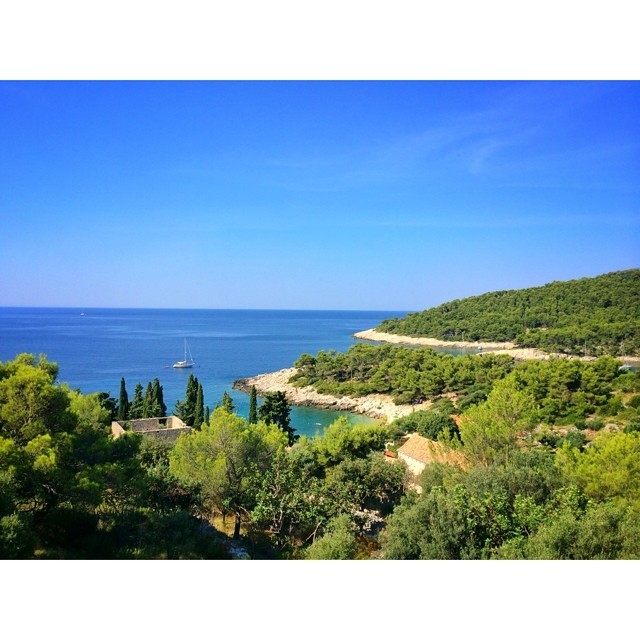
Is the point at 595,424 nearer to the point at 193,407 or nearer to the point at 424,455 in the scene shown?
the point at 424,455

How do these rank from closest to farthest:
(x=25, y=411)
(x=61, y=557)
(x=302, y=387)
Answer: (x=61, y=557)
(x=25, y=411)
(x=302, y=387)

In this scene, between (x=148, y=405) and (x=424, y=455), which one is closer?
(x=424, y=455)

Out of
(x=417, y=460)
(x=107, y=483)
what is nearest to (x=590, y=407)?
(x=417, y=460)

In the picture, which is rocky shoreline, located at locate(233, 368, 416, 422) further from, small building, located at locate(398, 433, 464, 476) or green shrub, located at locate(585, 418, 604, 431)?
small building, located at locate(398, 433, 464, 476)

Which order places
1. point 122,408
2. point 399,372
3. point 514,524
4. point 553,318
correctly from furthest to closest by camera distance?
point 553,318, point 399,372, point 122,408, point 514,524

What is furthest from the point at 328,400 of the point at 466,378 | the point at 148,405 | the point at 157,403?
the point at 148,405
